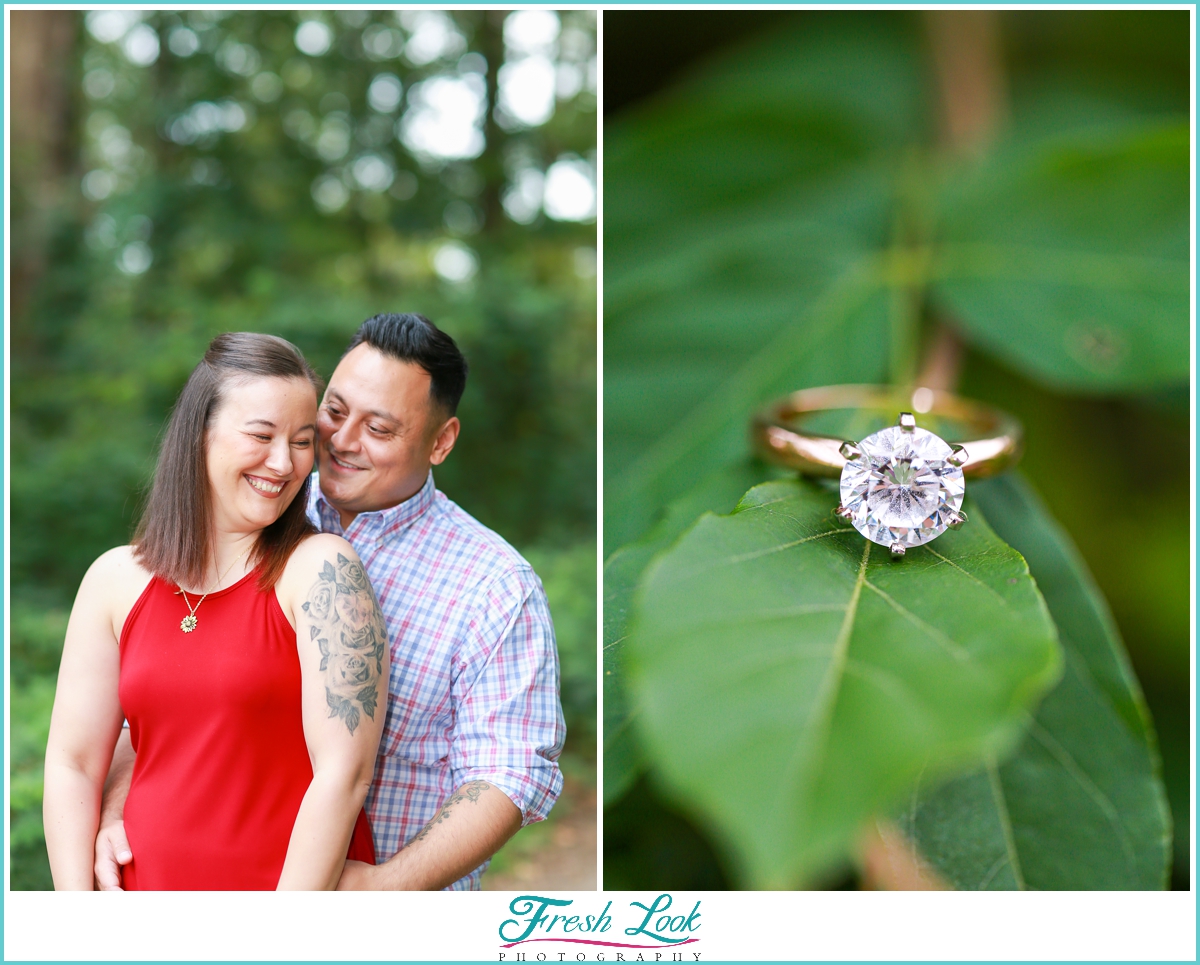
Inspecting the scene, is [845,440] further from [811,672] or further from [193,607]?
[193,607]

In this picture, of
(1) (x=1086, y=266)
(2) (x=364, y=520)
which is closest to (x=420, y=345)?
(2) (x=364, y=520)

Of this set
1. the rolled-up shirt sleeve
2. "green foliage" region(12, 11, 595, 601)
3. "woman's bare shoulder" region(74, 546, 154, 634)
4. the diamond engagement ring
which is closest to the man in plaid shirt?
the rolled-up shirt sleeve

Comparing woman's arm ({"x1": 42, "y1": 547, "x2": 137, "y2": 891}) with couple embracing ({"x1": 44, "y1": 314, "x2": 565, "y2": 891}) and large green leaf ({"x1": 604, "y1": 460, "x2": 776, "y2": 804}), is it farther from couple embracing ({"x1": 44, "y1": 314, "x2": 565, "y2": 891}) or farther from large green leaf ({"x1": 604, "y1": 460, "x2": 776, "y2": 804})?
large green leaf ({"x1": 604, "y1": 460, "x2": 776, "y2": 804})

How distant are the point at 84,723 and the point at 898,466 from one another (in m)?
0.64

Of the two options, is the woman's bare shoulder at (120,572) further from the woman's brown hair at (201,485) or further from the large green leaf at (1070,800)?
the large green leaf at (1070,800)

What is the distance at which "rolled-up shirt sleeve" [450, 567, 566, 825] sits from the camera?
2.25 feet

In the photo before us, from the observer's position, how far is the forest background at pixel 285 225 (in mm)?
1590

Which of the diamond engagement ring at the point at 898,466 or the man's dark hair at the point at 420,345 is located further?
the man's dark hair at the point at 420,345

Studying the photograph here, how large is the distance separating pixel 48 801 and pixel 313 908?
0.22 m

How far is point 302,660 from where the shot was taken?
2.14 feet

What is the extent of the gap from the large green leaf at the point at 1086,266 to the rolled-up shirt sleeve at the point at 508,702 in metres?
0.52

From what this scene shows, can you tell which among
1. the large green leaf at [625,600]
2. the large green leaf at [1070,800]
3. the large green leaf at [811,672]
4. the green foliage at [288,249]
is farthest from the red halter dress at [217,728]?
the green foliage at [288,249]

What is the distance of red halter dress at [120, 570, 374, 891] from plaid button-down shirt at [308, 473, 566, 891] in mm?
68

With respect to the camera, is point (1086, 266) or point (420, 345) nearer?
point (420, 345)
